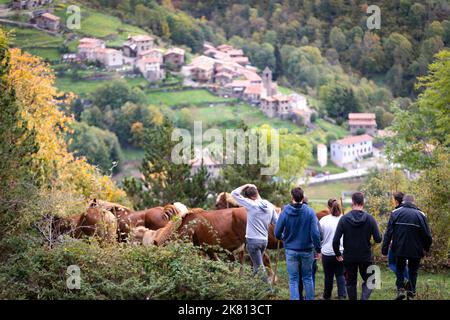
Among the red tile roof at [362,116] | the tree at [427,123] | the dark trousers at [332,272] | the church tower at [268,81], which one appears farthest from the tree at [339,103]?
the dark trousers at [332,272]

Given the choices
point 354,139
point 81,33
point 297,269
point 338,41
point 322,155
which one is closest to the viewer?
point 297,269

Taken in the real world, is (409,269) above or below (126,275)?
above

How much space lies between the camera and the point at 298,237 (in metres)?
10.1

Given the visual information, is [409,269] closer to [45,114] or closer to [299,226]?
[299,226]

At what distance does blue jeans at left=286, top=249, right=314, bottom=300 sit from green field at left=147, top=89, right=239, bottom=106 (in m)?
121

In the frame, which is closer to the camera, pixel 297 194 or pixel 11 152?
pixel 297 194

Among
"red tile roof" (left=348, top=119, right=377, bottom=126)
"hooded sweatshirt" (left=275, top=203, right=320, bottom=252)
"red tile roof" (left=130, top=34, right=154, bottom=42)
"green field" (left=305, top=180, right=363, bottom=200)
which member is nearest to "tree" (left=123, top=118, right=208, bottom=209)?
"hooded sweatshirt" (left=275, top=203, right=320, bottom=252)

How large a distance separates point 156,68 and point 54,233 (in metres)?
135

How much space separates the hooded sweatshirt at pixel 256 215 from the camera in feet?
35.6

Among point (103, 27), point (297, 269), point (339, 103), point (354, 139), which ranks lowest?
point (354, 139)

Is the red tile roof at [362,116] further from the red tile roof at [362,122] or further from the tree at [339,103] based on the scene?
the tree at [339,103]

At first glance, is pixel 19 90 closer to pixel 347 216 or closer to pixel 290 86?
pixel 347 216

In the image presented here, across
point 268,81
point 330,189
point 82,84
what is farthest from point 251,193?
point 268,81

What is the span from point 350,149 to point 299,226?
11416cm
